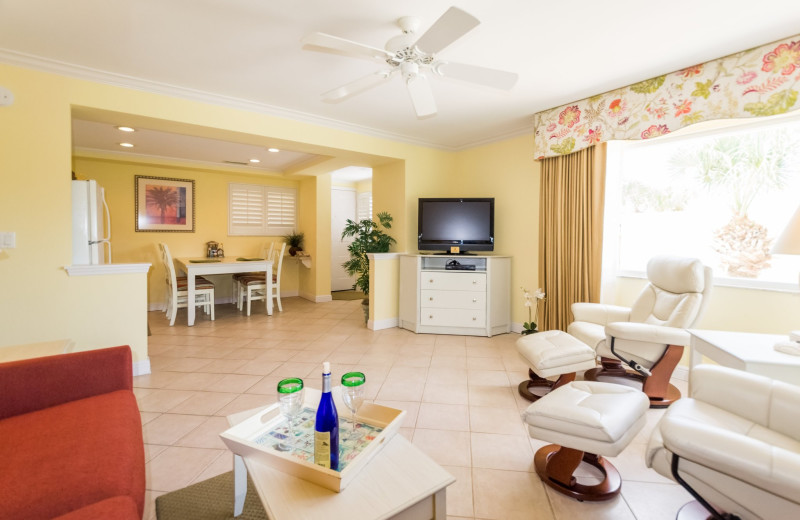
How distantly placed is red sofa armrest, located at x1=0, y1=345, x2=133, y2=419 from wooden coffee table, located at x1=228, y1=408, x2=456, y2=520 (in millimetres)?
1089

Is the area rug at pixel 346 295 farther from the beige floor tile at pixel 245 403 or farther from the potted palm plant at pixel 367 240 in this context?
the beige floor tile at pixel 245 403

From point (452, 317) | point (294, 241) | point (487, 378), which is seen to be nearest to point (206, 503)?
point (487, 378)

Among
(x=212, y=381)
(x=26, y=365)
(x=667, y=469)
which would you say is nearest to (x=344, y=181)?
(x=212, y=381)

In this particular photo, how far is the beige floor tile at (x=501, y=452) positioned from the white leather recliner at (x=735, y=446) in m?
0.68

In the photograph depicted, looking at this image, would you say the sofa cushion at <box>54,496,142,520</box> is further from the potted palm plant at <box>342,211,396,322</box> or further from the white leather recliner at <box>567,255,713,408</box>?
the potted palm plant at <box>342,211,396,322</box>

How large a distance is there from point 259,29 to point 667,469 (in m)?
3.00

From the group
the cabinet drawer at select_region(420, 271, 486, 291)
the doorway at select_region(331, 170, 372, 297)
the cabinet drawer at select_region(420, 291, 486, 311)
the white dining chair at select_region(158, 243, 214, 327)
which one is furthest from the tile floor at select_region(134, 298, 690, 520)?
the doorway at select_region(331, 170, 372, 297)

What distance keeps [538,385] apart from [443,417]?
2.90 feet

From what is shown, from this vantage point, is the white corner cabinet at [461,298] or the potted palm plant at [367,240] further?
the potted palm plant at [367,240]

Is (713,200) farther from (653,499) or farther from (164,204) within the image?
(164,204)

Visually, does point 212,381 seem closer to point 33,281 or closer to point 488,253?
point 33,281

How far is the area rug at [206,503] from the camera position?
1.60 metres

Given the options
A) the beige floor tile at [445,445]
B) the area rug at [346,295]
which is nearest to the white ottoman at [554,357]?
the beige floor tile at [445,445]

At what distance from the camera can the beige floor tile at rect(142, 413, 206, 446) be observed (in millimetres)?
2182
